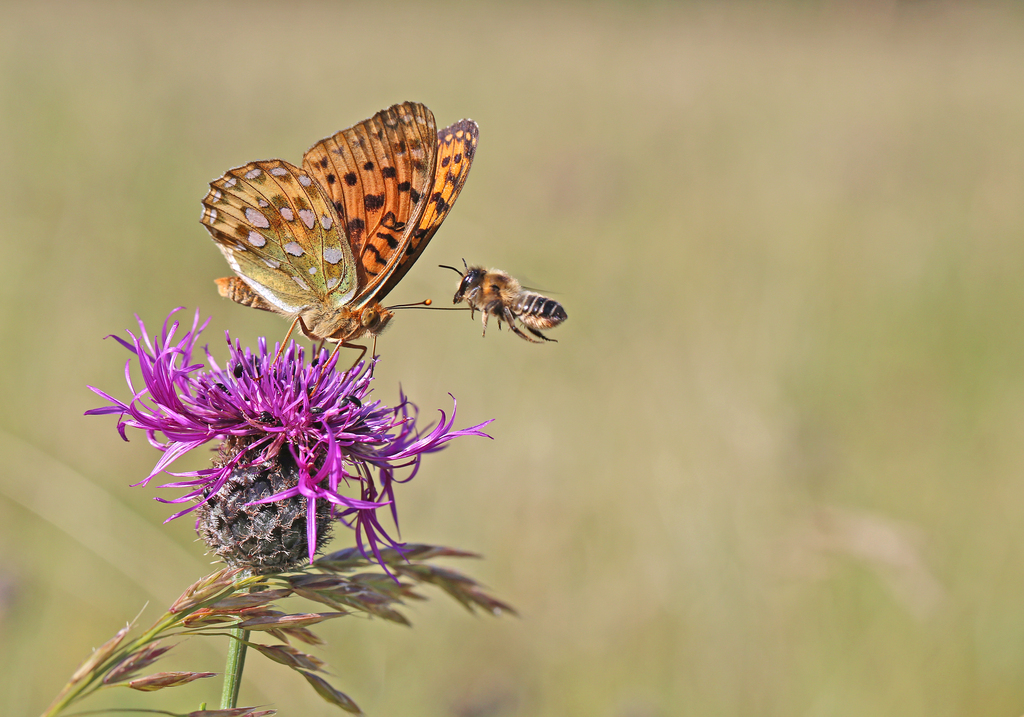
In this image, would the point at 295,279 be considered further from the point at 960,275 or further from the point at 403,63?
the point at 403,63

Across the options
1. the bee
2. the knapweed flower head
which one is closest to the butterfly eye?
the bee

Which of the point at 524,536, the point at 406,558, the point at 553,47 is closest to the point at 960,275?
the point at 524,536

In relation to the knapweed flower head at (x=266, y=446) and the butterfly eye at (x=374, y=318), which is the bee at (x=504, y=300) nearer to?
the butterfly eye at (x=374, y=318)

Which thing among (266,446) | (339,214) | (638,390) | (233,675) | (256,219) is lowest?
(233,675)

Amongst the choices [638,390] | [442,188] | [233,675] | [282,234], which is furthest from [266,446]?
[638,390]

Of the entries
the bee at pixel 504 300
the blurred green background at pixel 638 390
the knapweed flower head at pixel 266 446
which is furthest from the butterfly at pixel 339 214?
the blurred green background at pixel 638 390

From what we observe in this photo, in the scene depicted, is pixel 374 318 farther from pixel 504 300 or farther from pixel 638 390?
pixel 638 390
